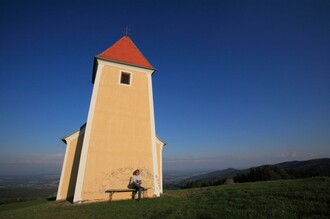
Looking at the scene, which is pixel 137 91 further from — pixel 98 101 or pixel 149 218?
pixel 149 218

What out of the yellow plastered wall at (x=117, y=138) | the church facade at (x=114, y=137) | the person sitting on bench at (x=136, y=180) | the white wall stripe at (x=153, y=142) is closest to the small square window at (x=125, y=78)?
the church facade at (x=114, y=137)

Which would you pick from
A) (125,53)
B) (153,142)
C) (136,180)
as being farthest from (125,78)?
(136,180)

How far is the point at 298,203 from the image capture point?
5062 mm

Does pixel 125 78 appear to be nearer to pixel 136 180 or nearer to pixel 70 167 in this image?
pixel 136 180

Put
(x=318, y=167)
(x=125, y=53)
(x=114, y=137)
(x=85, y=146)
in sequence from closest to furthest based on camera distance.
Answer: (x=85, y=146) < (x=114, y=137) < (x=125, y=53) < (x=318, y=167)

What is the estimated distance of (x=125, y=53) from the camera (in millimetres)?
12875

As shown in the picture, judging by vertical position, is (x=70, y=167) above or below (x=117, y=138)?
below

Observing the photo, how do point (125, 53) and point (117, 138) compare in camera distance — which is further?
point (125, 53)

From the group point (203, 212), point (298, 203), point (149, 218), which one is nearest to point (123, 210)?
point (149, 218)

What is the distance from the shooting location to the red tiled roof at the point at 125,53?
39.5ft

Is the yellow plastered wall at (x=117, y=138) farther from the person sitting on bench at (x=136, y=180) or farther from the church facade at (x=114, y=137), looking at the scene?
the person sitting on bench at (x=136, y=180)

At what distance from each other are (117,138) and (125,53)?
246 inches

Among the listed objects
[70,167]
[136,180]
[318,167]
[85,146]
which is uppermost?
[85,146]

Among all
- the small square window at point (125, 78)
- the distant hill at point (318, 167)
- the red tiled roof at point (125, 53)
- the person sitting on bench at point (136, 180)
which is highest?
the red tiled roof at point (125, 53)
